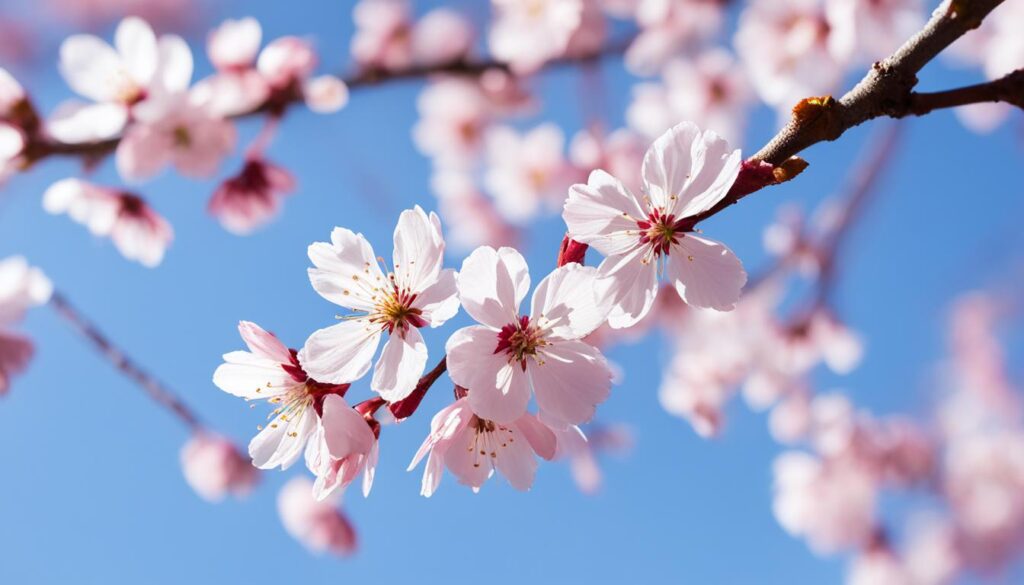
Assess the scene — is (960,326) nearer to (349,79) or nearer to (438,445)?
(349,79)

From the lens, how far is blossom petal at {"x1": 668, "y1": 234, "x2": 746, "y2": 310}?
86 centimetres

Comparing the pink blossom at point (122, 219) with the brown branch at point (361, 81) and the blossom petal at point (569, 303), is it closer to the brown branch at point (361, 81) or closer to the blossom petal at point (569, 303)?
the brown branch at point (361, 81)

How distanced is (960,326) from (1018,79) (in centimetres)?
657

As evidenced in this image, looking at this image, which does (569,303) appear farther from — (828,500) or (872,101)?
(828,500)

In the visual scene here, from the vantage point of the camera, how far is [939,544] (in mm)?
5500

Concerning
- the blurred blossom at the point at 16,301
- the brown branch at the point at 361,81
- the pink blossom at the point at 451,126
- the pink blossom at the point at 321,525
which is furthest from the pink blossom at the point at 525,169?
the blurred blossom at the point at 16,301

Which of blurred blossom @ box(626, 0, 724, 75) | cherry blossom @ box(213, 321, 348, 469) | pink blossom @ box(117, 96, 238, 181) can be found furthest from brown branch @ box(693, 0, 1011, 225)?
blurred blossom @ box(626, 0, 724, 75)

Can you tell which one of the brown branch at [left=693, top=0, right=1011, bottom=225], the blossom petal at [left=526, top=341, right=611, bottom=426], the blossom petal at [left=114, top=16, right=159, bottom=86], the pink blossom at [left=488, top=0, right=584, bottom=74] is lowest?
the blossom petal at [left=526, top=341, right=611, bottom=426]

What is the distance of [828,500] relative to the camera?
424 cm

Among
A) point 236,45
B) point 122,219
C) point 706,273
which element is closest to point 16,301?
point 122,219

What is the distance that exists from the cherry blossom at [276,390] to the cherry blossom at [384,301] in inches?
2.2

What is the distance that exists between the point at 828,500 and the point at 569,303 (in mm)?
3856

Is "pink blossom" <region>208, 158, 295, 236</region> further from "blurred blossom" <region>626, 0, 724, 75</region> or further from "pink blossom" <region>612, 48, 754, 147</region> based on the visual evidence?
"pink blossom" <region>612, 48, 754, 147</region>

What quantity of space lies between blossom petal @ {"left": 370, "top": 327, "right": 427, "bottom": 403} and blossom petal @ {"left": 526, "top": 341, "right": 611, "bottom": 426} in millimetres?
125
